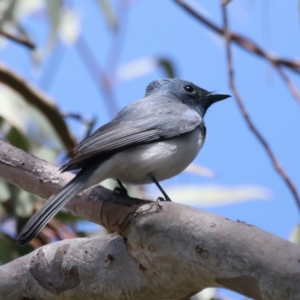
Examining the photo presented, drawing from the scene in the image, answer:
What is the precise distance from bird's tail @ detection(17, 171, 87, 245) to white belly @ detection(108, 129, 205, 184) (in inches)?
9.0

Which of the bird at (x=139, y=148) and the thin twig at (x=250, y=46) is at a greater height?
the thin twig at (x=250, y=46)

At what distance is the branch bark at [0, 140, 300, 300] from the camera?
1.51 meters

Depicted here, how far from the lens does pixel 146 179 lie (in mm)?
2455

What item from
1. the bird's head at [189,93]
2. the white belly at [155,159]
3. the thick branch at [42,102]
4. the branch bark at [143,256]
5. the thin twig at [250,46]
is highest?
the thin twig at [250,46]

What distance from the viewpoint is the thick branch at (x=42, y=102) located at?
3355mm

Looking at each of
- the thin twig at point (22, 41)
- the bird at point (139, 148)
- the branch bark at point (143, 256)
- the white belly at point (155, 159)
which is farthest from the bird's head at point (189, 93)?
the branch bark at point (143, 256)

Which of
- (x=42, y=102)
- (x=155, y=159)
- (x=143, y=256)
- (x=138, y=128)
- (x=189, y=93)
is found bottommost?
(x=143, y=256)

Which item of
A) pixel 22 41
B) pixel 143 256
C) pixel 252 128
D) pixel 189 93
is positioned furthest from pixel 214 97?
pixel 143 256

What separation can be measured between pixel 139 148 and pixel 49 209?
1.61ft

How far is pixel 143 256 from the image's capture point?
5.86 feet

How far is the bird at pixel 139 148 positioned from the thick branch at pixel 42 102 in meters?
0.74

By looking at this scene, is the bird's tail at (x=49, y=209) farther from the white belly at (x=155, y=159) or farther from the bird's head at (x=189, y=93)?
the bird's head at (x=189, y=93)

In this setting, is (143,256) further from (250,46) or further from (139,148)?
(250,46)

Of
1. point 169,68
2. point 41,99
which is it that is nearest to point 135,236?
point 41,99
